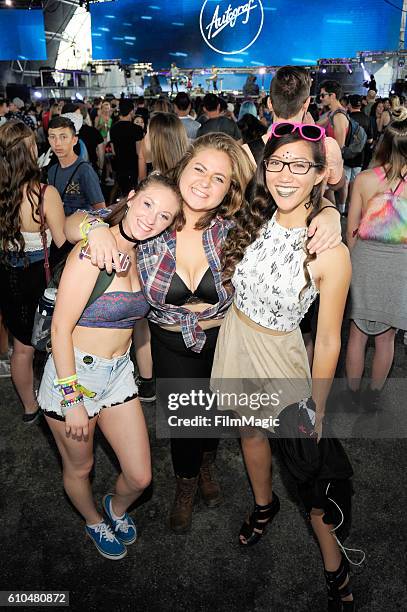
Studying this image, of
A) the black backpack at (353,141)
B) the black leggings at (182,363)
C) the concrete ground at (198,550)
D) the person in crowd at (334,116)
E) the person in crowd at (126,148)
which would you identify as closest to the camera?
the concrete ground at (198,550)

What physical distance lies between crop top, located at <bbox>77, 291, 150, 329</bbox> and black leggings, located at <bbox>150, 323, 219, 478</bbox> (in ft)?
1.22

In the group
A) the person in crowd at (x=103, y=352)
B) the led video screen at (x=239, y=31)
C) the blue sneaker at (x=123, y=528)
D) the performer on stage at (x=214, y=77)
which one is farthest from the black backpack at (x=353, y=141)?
the performer on stage at (x=214, y=77)

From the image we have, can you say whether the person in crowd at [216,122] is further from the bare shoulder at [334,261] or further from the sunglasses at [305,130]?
the bare shoulder at [334,261]

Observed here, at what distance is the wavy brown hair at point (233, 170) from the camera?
2.38 metres

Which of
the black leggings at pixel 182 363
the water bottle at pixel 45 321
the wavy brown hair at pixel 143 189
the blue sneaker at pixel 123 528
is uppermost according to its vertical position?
the wavy brown hair at pixel 143 189

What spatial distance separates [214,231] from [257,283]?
423 millimetres

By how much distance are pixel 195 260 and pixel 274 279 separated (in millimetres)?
462

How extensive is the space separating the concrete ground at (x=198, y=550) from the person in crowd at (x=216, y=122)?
467 cm

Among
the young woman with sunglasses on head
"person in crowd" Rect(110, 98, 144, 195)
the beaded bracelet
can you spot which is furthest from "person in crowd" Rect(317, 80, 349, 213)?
the beaded bracelet

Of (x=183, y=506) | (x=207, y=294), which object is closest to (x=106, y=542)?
(x=183, y=506)

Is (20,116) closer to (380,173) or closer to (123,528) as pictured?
(380,173)

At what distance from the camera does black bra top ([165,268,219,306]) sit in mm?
2338

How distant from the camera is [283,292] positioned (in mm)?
2104

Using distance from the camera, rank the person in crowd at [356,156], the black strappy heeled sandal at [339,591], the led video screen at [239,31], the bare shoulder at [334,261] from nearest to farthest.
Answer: the bare shoulder at [334,261] → the black strappy heeled sandal at [339,591] → the person in crowd at [356,156] → the led video screen at [239,31]
